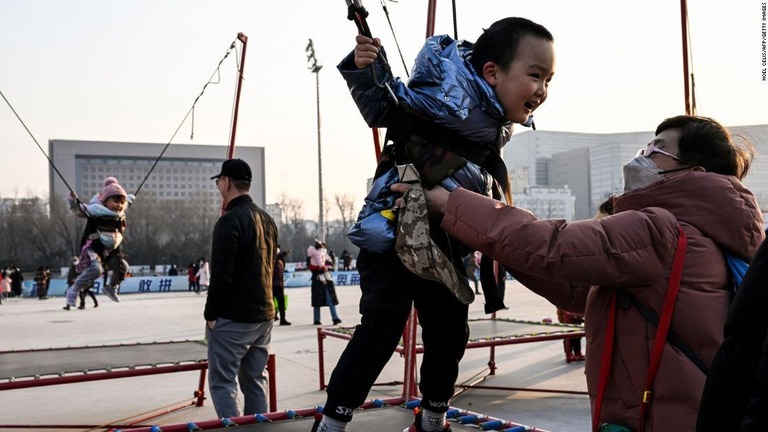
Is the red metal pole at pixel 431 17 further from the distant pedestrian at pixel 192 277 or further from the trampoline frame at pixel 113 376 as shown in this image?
the distant pedestrian at pixel 192 277

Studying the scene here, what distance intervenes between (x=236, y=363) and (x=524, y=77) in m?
2.89

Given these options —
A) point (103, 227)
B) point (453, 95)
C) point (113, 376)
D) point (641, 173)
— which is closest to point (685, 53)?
point (453, 95)

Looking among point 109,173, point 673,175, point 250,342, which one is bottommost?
point 250,342

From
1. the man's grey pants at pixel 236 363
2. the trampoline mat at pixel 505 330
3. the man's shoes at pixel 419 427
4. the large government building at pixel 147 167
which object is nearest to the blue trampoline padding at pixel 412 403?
the man's shoes at pixel 419 427

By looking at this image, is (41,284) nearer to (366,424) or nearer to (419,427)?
(366,424)

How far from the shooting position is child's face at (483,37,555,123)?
2283 mm

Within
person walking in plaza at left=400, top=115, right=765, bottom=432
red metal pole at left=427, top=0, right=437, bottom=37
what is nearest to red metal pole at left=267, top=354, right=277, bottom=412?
red metal pole at left=427, top=0, right=437, bottom=37

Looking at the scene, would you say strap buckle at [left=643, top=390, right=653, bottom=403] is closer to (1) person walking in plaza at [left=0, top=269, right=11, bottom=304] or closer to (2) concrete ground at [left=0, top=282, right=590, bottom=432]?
(2) concrete ground at [left=0, top=282, right=590, bottom=432]

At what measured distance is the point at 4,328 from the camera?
14.3 metres

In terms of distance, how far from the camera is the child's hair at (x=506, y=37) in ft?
7.52

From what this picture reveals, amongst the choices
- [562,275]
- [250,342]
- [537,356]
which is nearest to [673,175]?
[562,275]

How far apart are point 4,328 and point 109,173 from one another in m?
64.8

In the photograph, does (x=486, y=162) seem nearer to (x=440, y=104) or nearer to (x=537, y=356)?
(x=440, y=104)

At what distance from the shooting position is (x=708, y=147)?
1.95m
